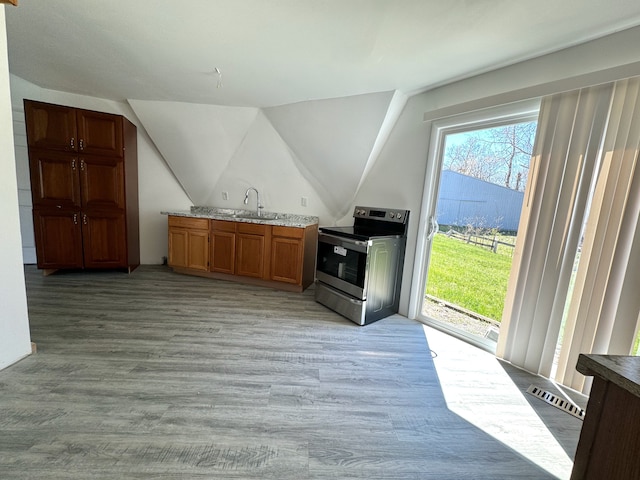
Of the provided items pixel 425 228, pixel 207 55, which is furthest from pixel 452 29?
pixel 207 55

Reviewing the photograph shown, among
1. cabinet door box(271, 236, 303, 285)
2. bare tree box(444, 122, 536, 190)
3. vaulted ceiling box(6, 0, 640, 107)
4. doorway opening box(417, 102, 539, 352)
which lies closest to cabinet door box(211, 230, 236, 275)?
cabinet door box(271, 236, 303, 285)

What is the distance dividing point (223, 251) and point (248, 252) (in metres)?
0.39

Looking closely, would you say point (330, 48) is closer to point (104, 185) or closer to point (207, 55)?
point (207, 55)

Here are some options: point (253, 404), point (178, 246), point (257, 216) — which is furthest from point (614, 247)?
point (178, 246)

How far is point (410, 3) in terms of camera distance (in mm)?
1418

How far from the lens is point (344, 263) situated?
279 centimetres

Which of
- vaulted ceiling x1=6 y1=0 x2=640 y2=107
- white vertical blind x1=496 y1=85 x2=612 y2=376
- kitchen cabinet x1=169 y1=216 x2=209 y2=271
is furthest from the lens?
kitchen cabinet x1=169 y1=216 x2=209 y2=271

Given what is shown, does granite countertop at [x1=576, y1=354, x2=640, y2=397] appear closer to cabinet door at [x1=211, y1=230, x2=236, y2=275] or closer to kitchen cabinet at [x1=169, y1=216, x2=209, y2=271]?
cabinet door at [x1=211, y1=230, x2=236, y2=275]

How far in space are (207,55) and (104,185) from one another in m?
2.34

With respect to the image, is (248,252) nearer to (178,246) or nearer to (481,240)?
(178,246)

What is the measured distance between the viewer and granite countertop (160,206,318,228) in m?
3.43

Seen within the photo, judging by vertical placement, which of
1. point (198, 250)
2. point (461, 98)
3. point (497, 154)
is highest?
point (461, 98)

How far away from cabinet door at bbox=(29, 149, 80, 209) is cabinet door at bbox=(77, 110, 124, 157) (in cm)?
23

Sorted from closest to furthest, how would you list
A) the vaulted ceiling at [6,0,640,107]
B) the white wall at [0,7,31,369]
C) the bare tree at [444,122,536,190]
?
the vaulted ceiling at [6,0,640,107] → the white wall at [0,7,31,369] → the bare tree at [444,122,536,190]
